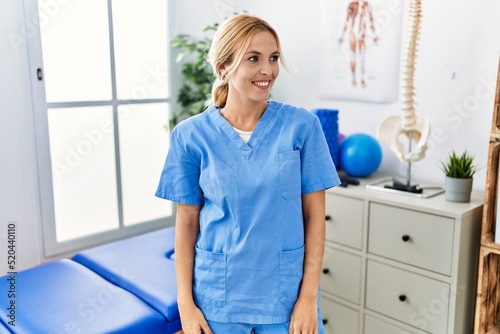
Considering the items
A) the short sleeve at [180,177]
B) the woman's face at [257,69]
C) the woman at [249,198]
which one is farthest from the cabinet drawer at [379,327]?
the woman's face at [257,69]

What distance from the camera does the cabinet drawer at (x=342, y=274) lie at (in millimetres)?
2047

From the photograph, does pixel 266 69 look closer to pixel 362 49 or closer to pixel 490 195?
pixel 490 195

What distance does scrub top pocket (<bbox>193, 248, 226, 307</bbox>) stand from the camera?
125cm

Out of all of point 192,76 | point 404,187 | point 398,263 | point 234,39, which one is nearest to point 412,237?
point 398,263

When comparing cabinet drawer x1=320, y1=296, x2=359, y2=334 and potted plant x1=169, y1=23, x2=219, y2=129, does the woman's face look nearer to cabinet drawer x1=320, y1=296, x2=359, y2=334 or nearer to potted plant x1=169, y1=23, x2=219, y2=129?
cabinet drawer x1=320, y1=296, x2=359, y2=334

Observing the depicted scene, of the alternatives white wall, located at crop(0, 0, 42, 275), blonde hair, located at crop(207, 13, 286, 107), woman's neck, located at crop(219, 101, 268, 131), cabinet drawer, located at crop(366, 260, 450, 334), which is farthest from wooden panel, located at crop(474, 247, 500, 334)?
white wall, located at crop(0, 0, 42, 275)

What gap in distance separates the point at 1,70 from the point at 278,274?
156 cm

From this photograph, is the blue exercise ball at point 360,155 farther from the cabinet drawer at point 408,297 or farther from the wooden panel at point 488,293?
the wooden panel at point 488,293

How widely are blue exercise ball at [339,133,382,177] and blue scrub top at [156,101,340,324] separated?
0.91m

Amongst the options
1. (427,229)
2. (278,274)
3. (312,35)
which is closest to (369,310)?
(427,229)

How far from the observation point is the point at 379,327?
200 centimetres

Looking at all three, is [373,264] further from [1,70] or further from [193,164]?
[1,70]

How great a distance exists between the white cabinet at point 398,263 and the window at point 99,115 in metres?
1.14

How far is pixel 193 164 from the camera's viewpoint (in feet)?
4.23
